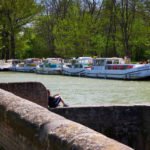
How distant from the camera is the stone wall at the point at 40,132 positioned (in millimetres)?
4502

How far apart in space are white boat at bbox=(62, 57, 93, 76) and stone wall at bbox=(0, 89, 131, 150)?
178 feet

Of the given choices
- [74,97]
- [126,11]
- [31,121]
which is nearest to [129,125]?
[31,121]

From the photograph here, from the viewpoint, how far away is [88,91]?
38.5 m

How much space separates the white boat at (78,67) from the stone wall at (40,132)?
54.3 m

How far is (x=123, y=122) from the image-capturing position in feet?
33.8

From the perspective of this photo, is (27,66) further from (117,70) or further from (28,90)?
(28,90)

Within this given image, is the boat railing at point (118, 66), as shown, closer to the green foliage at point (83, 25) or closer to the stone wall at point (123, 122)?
the green foliage at point (83, 25)

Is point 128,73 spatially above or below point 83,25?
below

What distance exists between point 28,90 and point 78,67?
50.2m

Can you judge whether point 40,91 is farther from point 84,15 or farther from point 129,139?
point 84,15

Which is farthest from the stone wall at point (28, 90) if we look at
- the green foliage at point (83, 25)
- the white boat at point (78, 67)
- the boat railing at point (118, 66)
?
the green foliage at point (83, 25)

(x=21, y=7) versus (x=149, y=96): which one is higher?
(x=21, y=7)

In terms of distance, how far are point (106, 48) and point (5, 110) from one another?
236ft

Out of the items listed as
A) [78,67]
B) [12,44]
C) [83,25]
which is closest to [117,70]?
[78,67]
